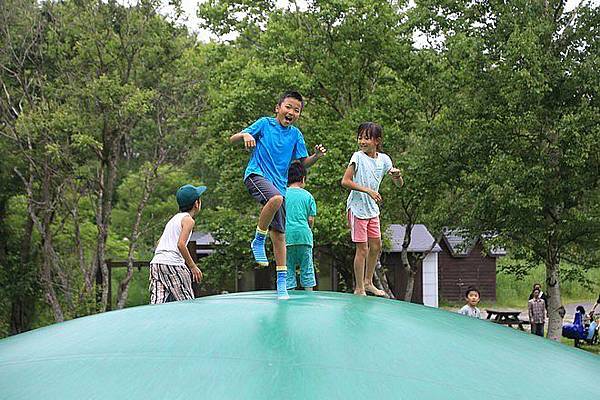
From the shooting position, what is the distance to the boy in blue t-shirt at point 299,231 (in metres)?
6.67

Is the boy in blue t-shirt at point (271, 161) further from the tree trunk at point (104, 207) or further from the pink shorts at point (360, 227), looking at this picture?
the tree trunk at point (104, 207)

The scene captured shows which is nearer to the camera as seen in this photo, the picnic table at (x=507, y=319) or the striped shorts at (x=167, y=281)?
the striped shorts at (x=167, y=281)

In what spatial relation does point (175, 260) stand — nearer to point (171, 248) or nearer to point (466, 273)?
A: point (171, 248)

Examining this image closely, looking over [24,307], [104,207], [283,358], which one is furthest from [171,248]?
[24,307]

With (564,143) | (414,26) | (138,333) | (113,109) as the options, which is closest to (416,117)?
(414,26)

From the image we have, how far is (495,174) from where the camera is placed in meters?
14.8

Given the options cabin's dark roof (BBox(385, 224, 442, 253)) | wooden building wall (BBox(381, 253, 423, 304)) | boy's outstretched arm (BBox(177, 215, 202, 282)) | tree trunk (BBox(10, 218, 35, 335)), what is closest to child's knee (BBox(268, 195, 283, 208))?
boy's outstretched arm (BBox(177, 215, 202, 282))

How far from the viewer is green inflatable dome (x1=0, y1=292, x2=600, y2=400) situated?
2912mm

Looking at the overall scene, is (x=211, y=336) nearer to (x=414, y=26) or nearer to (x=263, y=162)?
(x=263, y=162)

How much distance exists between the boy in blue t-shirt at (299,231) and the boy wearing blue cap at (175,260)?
0.78 m

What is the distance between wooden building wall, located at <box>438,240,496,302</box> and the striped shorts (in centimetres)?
3447

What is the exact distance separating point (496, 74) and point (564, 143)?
196 centimetres

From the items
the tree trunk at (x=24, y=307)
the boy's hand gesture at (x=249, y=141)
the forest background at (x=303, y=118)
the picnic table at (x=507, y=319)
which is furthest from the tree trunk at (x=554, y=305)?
the tree trunk at (x=24, y=307)

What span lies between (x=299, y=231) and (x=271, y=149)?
130 centimetres
